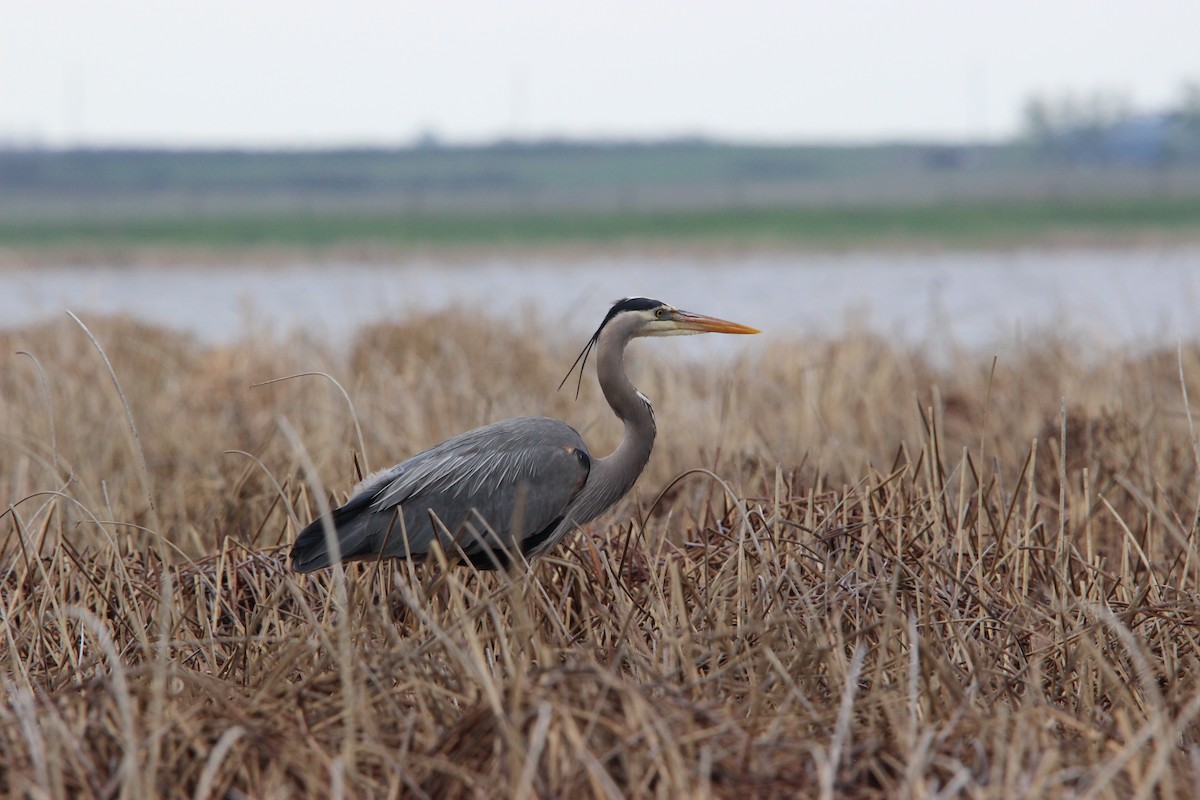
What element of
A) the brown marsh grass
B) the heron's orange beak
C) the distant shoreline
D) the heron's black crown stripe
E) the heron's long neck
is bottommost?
the distant shoreline

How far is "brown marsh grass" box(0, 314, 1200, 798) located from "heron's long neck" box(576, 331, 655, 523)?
0.39 feet

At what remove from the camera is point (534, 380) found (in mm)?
8773

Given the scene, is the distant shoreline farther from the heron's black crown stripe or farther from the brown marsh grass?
the heron's black crown stripe

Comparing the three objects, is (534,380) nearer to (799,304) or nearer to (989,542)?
(989,542)

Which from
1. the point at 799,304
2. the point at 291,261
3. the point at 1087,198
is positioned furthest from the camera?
the point at 1087,198

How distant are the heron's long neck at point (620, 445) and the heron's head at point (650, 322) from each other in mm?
29

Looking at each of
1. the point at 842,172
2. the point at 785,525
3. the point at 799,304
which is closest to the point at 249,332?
the point at 785,525

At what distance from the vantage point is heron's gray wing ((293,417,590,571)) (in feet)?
12.5

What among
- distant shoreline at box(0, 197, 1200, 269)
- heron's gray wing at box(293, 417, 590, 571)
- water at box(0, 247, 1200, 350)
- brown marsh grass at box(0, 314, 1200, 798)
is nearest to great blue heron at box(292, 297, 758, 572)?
heron's gray wing at box(293, 417, 590, 571)

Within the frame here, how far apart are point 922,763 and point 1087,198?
201 ft

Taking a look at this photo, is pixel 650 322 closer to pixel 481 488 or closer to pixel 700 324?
pixel 700 324

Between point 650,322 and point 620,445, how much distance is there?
401mm

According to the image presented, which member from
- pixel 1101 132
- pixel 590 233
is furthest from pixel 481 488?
pixel 1101 132

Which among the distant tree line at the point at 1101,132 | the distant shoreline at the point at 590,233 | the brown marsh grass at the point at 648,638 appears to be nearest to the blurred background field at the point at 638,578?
the brown marsh grass at the point at 648,638
